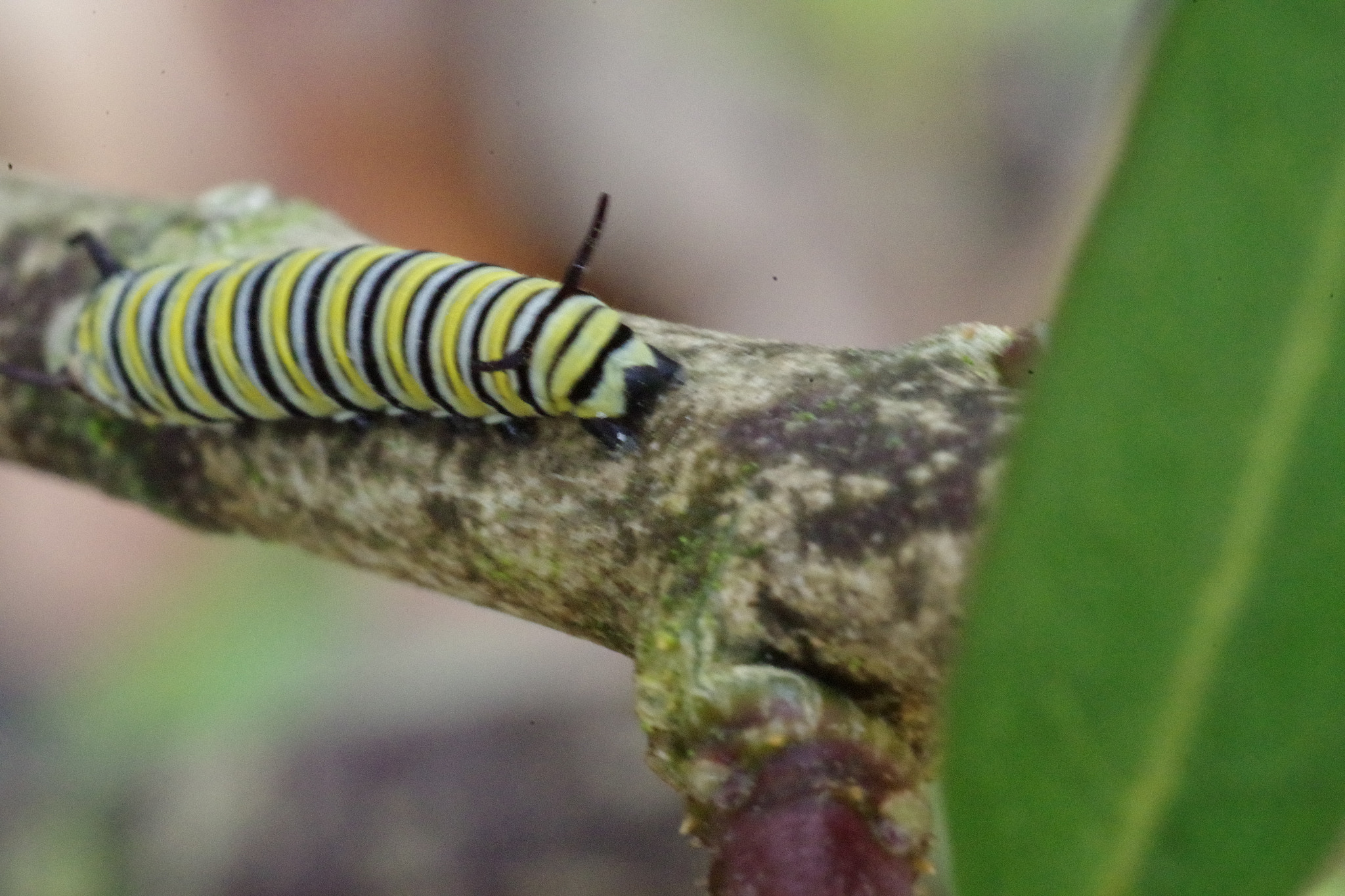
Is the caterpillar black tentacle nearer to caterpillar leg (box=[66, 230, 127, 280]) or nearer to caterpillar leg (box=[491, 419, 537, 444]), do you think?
caterpillar leg (box=[66, 230, 127, 280])

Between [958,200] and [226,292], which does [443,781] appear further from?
[958,200]

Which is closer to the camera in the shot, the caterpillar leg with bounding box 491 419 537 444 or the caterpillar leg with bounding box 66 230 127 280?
the caterpillar leg with bounding box 491 419 537 444

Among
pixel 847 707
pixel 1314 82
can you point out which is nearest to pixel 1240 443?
pixel 1314 82

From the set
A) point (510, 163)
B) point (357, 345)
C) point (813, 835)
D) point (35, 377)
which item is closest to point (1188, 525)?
point (813, 835)

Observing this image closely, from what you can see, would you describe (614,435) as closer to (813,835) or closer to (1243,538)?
(813,835)

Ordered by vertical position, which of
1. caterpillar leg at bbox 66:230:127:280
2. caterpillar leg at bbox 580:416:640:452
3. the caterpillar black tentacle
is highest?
caterpillar leg at bbox 580:416:640:452

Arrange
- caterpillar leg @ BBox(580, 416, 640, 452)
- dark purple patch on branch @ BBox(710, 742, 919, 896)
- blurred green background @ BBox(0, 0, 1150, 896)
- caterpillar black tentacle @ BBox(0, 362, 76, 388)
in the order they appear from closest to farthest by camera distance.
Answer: dark purple patch on branch @ BBox(710, 742, 919, 896), caterpillar leg @ BBox(580, 416, 640, 452), caterpillar black tentacle @ BBox(0, 362, 76, 388), blurred green background @ BBox(0, 0, 1150, 896)

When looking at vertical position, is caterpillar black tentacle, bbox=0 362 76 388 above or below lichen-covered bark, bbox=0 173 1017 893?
below

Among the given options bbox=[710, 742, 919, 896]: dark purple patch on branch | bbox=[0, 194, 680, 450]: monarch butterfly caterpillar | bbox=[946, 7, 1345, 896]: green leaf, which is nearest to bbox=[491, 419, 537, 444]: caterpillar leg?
bbox=[0, 194, 680, 450]: monarch butterfly caterpillar
